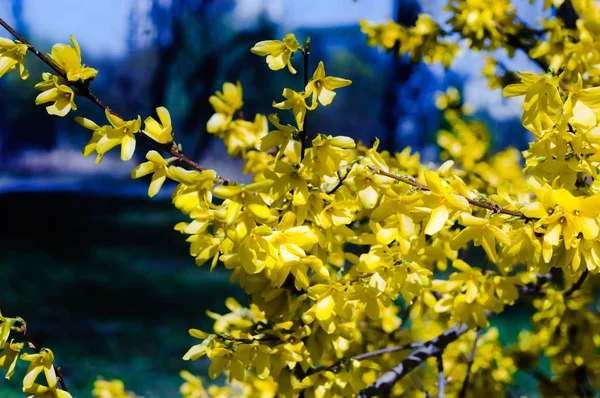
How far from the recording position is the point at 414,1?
4457mm

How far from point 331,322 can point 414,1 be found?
4044mm

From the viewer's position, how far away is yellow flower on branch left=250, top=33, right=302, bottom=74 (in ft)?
2.66

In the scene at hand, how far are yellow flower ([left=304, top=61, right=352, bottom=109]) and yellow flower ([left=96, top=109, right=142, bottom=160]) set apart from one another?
0.26 metres

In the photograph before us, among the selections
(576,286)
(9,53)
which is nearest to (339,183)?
(9,53)

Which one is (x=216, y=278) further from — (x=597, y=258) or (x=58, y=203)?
(x=597, y=258)

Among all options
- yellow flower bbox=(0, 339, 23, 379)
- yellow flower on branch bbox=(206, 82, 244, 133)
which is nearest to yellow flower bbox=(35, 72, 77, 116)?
yellow flower bbox=(0, 339, 23, 379)

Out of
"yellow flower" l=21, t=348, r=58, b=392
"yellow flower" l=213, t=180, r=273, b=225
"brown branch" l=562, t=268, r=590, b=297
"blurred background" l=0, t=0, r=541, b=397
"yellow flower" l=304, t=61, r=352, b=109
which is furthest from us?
"blurred background" l=0, t=0, r=541, b=397

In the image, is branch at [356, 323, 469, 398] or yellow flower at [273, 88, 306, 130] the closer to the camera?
yellow flower at [273, 88, 306, 130]

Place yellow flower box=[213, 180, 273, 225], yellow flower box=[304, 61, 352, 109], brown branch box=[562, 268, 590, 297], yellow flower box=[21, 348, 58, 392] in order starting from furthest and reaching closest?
brown branch box=[562, 268, 590, 297] < yellow flower box=[21, 348, 58, 392] < yellow flower box=[304, 61, 352, 109] < yellow flower box=[213, 180, 273, 225]

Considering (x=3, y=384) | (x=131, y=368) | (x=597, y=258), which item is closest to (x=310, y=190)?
(x=597, y=258)

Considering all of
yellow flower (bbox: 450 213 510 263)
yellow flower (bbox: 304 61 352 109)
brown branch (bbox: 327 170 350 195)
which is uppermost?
yellow flower (bbox: 304 61 352 109)

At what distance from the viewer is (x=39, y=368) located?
91cm

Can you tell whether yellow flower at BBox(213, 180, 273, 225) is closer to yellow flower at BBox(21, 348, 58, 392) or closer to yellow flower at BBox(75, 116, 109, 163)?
yellow flower at BBox(75, 116, 109, 163)

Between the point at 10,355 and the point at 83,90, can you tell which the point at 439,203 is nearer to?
the point at 83,90
